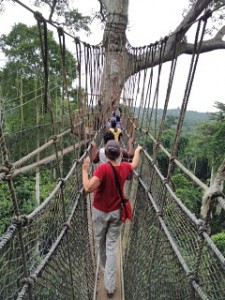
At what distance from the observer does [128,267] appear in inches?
81.0

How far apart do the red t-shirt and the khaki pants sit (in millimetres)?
30

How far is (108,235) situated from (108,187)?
25 centimetres

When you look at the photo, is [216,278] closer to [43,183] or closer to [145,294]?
[145,294]

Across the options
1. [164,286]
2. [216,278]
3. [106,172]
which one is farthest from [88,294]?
[216,278]

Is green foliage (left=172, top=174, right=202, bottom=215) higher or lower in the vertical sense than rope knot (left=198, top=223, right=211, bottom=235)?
lower

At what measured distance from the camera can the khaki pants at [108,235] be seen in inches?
67.4

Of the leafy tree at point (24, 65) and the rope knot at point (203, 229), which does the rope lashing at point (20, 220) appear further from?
the leafy tree at point (24, 65)

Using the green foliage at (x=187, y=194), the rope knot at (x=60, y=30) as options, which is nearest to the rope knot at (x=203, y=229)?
the rope knot at (x=60, y=30)

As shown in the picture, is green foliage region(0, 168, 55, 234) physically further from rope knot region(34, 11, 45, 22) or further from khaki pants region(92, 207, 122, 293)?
rope knot region(34, 11, 45, 22)

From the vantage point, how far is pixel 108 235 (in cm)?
177

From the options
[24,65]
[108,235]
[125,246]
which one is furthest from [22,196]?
[108,235]

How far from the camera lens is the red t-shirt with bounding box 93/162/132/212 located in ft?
5.32

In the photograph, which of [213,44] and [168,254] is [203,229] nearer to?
[168,254]

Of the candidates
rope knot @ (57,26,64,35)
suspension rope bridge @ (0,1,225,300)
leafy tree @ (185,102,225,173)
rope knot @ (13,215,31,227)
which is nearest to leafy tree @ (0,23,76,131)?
leafy tree @ (185,102,225,173)
